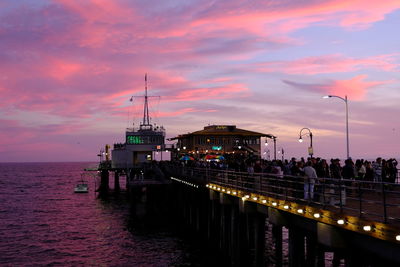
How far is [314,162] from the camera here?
20.4m

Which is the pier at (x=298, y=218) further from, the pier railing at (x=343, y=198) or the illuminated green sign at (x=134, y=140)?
the illuminated green sign at (x=134, y=140)

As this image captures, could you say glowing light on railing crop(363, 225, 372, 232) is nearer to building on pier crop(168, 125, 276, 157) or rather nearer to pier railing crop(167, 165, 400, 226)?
pier railing crop(167, 165, 400, 226)

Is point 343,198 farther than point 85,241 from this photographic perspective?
No

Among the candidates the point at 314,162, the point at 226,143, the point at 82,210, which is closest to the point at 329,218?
the point at 314,162

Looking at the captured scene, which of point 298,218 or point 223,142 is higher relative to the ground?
point 223,142

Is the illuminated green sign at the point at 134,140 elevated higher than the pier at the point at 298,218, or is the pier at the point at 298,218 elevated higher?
the illuminated green sign at the point at 134,140

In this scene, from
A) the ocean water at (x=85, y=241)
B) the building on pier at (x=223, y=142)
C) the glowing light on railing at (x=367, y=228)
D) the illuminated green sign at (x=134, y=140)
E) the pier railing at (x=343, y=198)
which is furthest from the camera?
the illuminated green sign at (x=134, y=140)

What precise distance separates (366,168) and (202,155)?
5466cm

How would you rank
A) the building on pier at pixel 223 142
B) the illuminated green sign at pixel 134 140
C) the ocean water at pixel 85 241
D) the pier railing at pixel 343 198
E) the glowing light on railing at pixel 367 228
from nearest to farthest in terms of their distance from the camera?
the glowing light on railing at pixel 367 228 < the pier railing at pixel 343 198 < the ocean water at pixel 85 241 < the building on pier at pixel 223 142 < the illuminated green sign at pixel 134 140

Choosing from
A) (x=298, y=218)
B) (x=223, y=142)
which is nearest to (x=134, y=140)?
(x=223, y=142)

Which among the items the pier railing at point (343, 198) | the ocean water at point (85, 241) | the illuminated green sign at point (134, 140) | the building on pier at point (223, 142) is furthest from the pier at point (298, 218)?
the illuminated green sign at point (134, 140)

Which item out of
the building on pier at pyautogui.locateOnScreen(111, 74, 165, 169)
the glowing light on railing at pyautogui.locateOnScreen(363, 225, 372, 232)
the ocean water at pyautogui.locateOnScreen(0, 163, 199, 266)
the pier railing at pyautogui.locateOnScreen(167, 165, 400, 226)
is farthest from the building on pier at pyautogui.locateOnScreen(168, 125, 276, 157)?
the glowing light on railing at pyautogui.locateOnScreen(363, 225, 372, 232)

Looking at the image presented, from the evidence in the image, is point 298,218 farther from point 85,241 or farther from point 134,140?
point 134,140

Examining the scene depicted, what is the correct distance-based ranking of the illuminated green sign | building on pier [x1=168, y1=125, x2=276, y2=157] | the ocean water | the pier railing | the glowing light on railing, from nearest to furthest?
the glowing light on railing
the pier railing
the ocean water
building on pier [x1=168, y1=125, x2=276, y2=157]
the illuminated green sign
